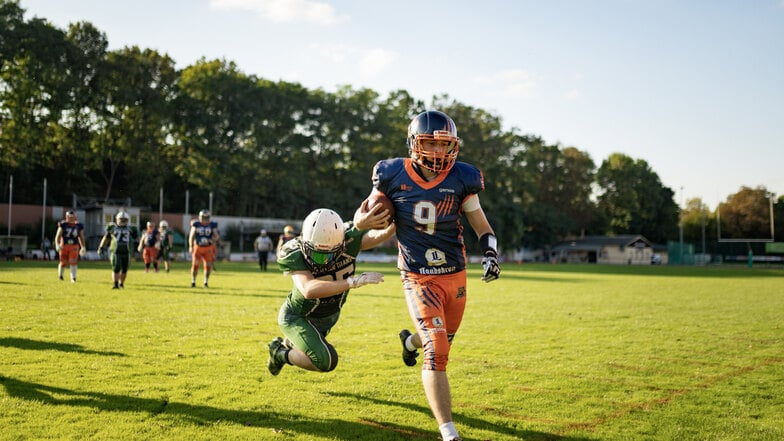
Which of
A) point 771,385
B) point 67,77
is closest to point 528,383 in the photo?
point 771,385

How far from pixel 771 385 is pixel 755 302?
15600 millimetres

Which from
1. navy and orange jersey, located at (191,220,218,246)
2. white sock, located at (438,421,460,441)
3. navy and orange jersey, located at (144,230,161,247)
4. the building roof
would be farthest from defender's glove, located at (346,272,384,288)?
the building roof

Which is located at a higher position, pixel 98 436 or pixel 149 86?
pixel 149 86

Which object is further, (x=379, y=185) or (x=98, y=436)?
(x=379, y=185)

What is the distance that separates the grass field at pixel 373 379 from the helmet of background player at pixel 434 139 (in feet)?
8.80

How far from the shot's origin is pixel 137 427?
6.11m

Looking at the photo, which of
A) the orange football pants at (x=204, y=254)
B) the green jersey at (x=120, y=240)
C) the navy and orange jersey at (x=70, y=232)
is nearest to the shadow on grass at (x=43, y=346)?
the green jersey at (x=120, y=240)

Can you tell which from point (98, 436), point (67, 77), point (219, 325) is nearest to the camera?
point (98, 436)

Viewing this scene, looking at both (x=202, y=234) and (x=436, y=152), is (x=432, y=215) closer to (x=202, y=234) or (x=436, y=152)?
(x=436, y=152)

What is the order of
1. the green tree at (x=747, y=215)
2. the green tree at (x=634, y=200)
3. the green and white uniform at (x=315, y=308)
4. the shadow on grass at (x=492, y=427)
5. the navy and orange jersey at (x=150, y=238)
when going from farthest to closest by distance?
1. the green tree at (x=634, y=200)
2. the green tree at (x=747, y=215)
3. the navy and orange jersey at (x=150, y=238)
4. the green and white uniform at (x=315, y=308)
5. the shadow on grass at (x=492, y=427)

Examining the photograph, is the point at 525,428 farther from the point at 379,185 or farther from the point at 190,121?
the point at 190,121

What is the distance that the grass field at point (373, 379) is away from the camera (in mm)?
6359

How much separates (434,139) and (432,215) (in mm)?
771

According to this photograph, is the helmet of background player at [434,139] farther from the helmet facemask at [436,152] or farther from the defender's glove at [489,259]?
the defender's glove at [489,259]
